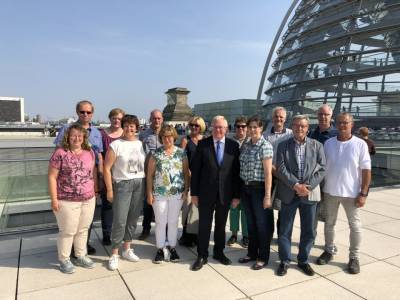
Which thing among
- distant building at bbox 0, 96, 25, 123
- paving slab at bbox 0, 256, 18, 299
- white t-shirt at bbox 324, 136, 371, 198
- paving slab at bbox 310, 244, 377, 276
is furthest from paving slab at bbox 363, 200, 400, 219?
distant building at bbox 0, 96, 25, 123

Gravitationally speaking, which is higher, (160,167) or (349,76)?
(349,76)

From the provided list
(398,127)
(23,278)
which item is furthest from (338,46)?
(23,278)

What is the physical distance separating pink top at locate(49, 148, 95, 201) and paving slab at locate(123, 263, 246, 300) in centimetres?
111

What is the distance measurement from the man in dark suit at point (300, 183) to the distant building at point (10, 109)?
10276cm

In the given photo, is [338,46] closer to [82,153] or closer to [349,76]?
[349,76]

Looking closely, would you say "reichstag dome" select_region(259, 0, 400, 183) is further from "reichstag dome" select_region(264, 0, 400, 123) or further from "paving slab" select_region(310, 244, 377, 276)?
"paving slab" select_region(310, 244, 377, 276)

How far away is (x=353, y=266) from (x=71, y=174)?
3511mm

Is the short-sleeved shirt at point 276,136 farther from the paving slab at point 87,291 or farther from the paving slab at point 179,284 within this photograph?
the paving slab at point 87,291

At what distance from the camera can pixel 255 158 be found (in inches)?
165

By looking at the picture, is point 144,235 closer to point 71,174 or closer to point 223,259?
point 223,259

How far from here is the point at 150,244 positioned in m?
5.24

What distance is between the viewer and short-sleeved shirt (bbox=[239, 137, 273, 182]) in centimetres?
418

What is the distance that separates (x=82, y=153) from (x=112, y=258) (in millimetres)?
1343

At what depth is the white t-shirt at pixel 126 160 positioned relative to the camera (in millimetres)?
4336
